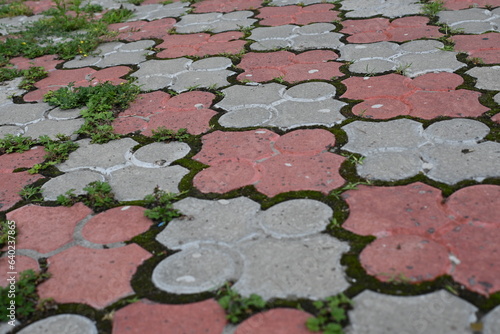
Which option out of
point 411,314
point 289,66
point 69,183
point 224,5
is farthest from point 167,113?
point 224,5

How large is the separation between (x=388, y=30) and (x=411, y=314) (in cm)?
256

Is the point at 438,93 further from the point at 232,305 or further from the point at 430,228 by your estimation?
the point at 232,305

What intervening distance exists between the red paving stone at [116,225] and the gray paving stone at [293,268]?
38cm

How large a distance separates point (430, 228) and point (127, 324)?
3.01ft

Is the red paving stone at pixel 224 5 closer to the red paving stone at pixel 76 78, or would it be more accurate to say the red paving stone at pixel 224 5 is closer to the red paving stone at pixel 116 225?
the red paving stone at pixel 76 78

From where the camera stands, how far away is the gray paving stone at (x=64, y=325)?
1.25 m

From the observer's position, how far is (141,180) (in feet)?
6.23

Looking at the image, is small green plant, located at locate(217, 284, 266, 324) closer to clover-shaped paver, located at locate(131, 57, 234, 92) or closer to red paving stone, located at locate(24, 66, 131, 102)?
clover-shaped paver, located at locate(131, 57, 234, 92)

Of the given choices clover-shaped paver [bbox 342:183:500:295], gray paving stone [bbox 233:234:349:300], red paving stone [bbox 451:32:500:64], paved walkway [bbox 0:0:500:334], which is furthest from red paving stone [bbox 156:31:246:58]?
gray paving stone [bbox 233:234:349:300]

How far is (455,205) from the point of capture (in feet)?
5.08

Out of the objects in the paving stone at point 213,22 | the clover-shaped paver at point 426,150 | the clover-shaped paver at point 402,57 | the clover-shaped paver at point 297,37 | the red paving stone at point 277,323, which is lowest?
the red paving stone at point 277,323

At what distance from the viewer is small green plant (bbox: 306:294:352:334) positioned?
45.3 inches

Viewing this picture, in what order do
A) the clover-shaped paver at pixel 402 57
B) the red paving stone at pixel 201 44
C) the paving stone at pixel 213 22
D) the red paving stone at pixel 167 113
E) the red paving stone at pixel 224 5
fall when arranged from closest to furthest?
the red paving stone at pixel 167 113 < the clover-shaped paver at pixel 402 57 < the red paving stone at pixel 201 44 < the paving stone at pixel 213 22 < the red paving stone at pixel 224 5

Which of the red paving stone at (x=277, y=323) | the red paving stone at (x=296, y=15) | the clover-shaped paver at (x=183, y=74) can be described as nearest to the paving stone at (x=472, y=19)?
the red paving stone at (x=296, y=15)
